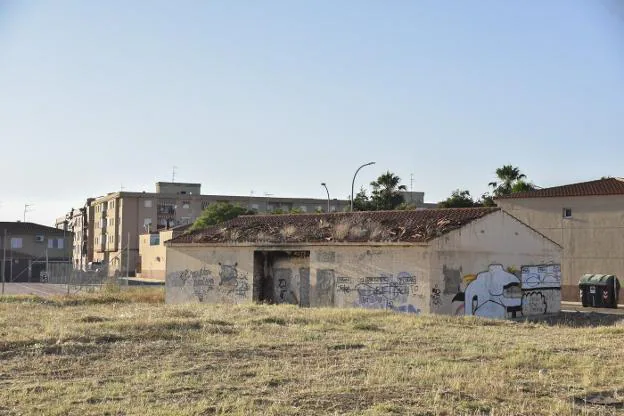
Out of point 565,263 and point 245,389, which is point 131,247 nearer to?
point 565,263

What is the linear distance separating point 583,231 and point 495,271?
1435 centimetres

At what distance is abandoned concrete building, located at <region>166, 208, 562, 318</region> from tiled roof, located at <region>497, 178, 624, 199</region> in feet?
32.2

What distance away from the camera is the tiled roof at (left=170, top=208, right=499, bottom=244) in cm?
3041

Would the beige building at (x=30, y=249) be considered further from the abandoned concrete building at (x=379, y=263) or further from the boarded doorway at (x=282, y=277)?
the boarded doorway at (x=282, y=277)

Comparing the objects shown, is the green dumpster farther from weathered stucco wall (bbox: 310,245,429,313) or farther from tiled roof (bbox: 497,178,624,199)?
weathered stucco wall (bbox: 310,245,429,313)

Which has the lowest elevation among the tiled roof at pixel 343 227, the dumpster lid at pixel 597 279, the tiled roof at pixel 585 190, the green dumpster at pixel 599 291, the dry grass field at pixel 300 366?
the dry grass field at pixel 300 366

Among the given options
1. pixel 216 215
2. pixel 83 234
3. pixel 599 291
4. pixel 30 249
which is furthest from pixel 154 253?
pixel 599 291

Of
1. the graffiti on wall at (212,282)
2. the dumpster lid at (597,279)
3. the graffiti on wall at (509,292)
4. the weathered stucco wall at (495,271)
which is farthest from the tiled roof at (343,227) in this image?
the dumpster lid at (597,279)

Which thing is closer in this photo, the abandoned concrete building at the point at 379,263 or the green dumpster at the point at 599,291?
the abandoned concrete building at the point at 379,263

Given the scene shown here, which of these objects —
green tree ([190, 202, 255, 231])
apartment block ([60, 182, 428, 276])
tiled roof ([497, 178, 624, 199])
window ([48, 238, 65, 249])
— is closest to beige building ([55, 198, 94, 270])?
apartment block ([60, 182, 428, 276])

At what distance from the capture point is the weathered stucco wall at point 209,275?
3481 cm

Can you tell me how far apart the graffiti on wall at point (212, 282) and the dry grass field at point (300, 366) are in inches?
431

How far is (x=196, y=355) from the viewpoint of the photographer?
1538cm

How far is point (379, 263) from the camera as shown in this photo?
30.1 meters
